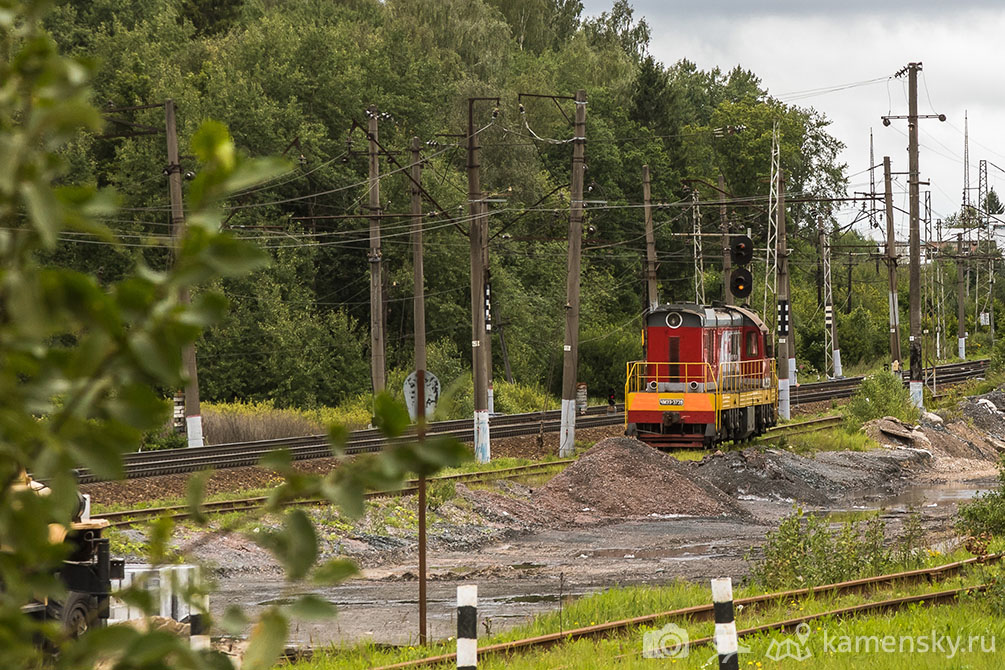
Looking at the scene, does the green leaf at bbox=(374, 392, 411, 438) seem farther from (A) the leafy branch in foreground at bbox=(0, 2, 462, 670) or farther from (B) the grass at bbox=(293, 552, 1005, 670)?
(B) the grass at bbox=(293, 552, 1005, 670)

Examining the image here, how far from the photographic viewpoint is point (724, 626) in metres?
8.24

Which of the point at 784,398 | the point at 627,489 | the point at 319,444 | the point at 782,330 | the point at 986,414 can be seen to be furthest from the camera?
the point at 986,414

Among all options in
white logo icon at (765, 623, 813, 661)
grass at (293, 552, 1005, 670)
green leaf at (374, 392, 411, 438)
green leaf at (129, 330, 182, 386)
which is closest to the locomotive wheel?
grass at (293, 552, 1005, 670)

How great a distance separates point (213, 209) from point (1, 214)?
0.78 ft

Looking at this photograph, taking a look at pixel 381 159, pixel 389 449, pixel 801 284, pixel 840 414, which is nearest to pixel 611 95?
pixel 801 284

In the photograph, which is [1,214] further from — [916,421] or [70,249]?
[70,249]

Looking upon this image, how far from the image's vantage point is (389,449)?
178 centimetres

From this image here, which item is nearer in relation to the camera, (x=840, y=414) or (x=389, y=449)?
(x=389, y=449)

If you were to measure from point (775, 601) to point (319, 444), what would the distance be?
747 inches

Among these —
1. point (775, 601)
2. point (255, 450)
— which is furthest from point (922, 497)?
point (775, 601)

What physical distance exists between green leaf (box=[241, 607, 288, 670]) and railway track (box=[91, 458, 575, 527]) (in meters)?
12.3

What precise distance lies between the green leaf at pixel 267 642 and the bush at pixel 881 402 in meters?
38.8

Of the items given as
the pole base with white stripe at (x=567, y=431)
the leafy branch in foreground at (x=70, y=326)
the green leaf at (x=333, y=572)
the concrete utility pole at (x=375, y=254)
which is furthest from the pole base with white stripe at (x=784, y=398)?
the leafy branch in foreground at (x=70, y=326)

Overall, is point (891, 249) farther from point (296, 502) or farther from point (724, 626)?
point (724, 626)
